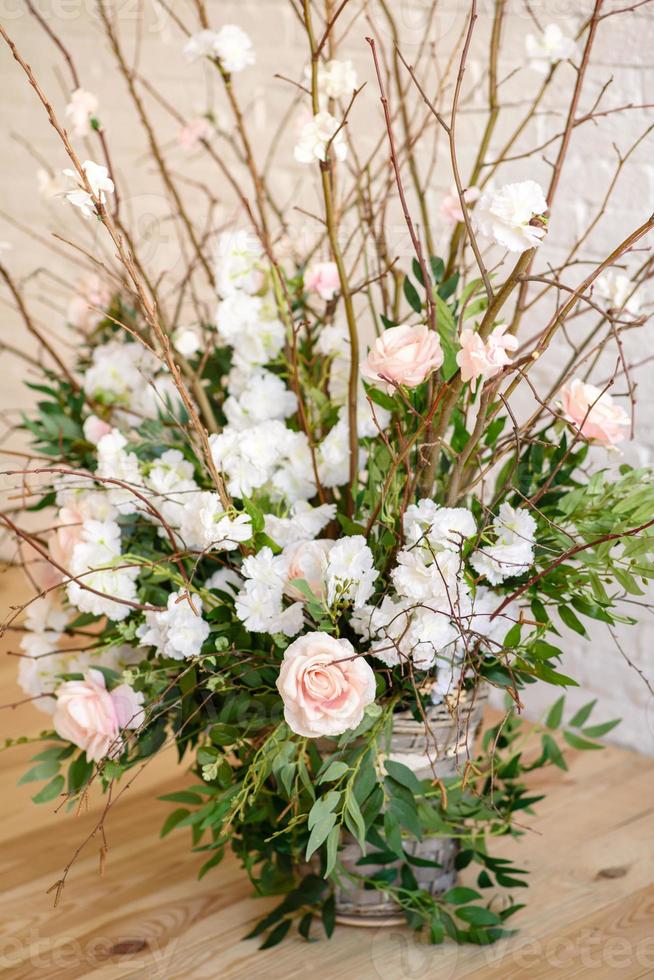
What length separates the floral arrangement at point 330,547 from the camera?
828 millimetres

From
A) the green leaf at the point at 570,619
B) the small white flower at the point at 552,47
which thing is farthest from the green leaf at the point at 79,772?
the small white flower at the point at 552,47

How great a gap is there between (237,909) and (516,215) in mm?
803

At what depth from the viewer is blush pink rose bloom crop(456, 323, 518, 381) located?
29.8 inches

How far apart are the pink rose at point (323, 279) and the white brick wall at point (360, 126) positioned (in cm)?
25

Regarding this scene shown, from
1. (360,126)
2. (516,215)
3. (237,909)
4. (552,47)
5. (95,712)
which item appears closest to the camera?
(516,215)

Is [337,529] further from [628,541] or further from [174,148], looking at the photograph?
[174,148]

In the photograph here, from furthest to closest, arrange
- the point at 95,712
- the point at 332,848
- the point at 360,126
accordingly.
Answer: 1. the point at 360,126
2. the point at 95,712
3. the point at 332,848

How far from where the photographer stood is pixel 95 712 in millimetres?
965

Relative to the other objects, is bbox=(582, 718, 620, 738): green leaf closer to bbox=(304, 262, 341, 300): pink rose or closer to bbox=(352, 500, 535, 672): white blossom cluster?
bbox=(352, 500, 535, 672): white blossom cluster

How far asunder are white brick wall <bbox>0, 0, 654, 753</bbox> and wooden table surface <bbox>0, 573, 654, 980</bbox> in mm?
308

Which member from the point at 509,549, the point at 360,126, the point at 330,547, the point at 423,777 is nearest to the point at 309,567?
the point at 330,547

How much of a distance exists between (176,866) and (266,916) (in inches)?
6.0

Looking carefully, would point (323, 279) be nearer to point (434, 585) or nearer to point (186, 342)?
point (186, 342)

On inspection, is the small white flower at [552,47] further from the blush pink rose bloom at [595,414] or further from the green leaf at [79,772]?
the green leaf at [79,772]
